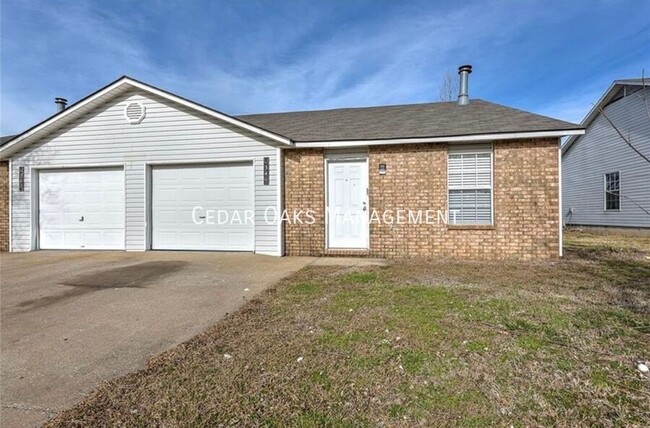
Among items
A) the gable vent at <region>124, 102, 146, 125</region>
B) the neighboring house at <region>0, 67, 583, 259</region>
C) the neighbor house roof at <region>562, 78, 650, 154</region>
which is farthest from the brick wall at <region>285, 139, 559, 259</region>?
the neighbor house roof at <region>562, 78, 650, 154</region>

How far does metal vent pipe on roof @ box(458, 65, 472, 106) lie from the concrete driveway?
709 cm

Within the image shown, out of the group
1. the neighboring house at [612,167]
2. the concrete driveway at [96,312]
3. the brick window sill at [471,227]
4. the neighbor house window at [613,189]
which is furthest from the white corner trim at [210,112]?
the neighbor house window at [613,189]

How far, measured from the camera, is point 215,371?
263 cm

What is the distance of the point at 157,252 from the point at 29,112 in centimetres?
1019

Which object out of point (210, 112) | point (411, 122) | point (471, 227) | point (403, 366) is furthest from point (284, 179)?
point (403, 366)

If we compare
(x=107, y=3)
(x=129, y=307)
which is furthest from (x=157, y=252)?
(x=107, y=3)

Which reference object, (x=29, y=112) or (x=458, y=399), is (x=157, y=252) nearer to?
(x=458, y=399)

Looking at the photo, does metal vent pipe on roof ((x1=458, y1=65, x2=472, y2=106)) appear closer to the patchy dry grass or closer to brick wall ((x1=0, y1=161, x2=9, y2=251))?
the patchy dry grass

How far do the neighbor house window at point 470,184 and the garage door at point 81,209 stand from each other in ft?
28.7

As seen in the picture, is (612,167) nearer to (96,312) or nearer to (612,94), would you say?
(612,94)

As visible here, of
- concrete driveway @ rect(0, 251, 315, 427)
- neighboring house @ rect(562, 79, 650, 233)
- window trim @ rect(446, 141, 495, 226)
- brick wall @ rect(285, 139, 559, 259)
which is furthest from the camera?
neighboring house @ rect(562, 79, 650, 233)

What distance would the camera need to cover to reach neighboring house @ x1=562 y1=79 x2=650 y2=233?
540 inches

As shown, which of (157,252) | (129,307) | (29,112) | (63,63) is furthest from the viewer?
(29,112)

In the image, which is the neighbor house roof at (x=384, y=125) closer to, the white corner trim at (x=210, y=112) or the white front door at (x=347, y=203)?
the white corner trim at (x=210, y=112)
